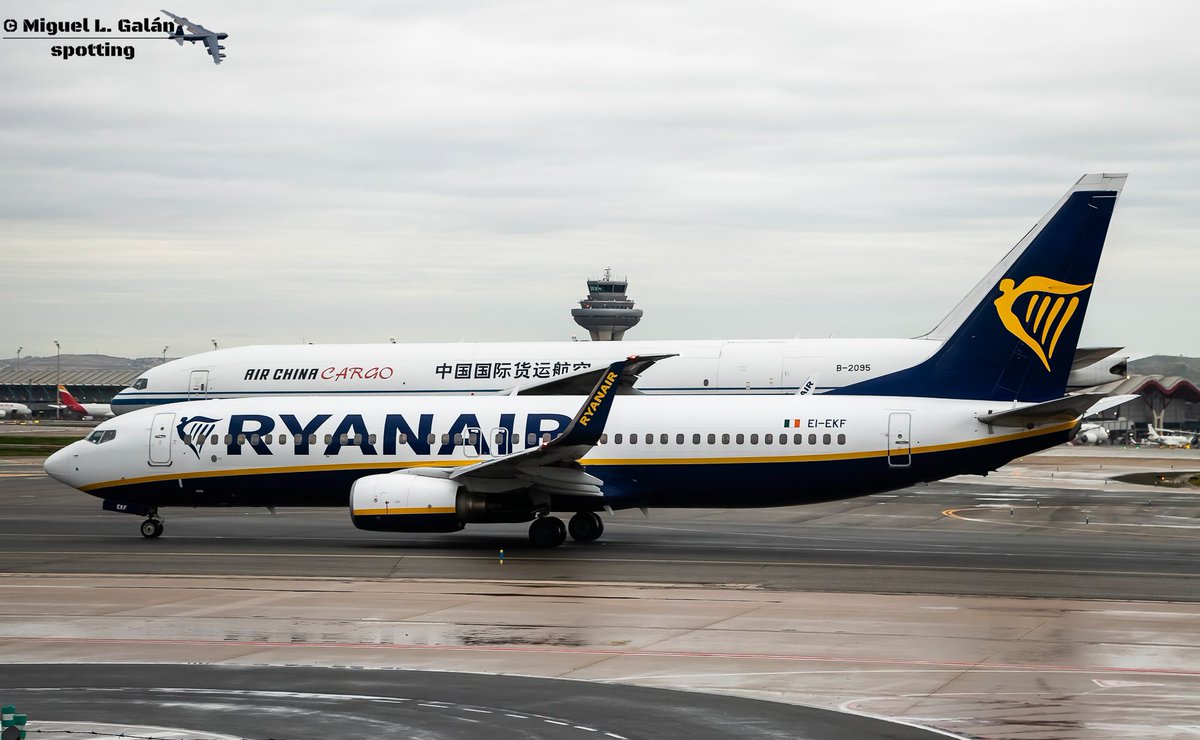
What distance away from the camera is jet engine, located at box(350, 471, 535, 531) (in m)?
30.4

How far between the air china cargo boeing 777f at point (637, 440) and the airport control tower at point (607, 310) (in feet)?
484

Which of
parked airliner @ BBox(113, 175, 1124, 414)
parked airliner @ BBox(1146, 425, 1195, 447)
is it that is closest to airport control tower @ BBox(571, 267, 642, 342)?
parked airliner @ BBox(1146, 425, 1195, 447)

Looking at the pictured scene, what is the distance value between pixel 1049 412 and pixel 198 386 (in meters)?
34.9

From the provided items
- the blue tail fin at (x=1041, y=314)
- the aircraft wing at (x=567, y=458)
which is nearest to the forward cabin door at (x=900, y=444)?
the blue tail fin at (x=1041, y=314)

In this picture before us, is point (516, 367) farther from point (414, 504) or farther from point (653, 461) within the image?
Answer: point (414, 504)

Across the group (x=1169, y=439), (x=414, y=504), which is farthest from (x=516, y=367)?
(x=1169, y=439)

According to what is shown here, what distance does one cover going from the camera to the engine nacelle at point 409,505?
3036 centimetres

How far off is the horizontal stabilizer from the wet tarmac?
314 centimetres

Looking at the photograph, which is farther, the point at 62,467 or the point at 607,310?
the point at 607,310

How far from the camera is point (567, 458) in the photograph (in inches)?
1209

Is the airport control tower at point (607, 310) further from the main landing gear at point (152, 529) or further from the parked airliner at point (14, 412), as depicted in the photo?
the main landing gear at point (152, 529)

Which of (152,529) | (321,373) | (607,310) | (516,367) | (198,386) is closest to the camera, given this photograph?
(152,529)

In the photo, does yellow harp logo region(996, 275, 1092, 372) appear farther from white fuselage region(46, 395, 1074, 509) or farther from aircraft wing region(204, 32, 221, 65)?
aircraft wing region(204, 32, 221, 65)

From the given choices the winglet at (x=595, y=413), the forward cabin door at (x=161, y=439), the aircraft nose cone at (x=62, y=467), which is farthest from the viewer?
the aircraft nose cone at (x=62, y=467)
